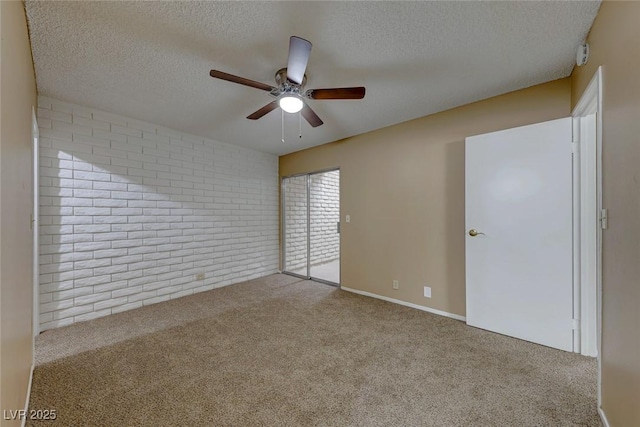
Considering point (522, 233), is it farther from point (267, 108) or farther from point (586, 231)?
point (267, 108)

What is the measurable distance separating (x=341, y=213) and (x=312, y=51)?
252 centimetres

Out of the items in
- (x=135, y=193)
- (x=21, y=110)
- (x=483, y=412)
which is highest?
(x=21, y=110)

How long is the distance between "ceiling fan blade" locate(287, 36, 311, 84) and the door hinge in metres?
1.98

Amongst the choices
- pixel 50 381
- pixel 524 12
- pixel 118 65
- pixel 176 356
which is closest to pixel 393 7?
pixel 524 12

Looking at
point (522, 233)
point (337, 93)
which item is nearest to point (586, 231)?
point (522, 233)

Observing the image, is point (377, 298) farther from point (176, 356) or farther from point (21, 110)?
point (21, 110)

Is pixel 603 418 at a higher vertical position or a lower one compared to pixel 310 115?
lower

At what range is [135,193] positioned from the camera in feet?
10.7

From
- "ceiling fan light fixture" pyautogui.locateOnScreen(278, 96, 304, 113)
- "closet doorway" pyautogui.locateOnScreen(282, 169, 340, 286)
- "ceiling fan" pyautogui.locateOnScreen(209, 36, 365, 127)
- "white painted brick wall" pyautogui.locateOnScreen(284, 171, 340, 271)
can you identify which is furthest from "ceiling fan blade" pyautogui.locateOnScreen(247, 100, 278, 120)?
"white painted brick wall" pyautogui.locateOnScreen(284, 171, 340, 271)

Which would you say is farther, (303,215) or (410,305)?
(303,215)

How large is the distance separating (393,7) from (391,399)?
2441 mm

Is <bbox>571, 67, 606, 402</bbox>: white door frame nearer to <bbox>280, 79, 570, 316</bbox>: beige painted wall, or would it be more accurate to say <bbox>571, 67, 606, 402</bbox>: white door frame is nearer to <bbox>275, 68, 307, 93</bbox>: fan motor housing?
<bbox>280, 79, 570, 316</bbox>: beige painted wall

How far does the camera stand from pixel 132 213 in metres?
3.23

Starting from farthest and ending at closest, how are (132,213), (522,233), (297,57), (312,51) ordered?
(132,213)
(522,233)
(312,51)
(297,57)
